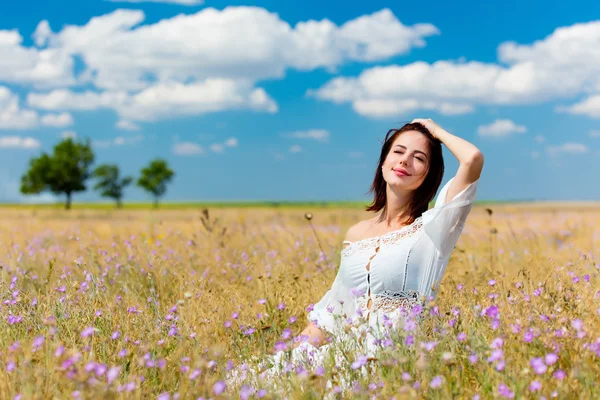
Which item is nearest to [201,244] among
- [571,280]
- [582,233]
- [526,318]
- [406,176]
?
[406,176]

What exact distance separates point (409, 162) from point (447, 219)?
500 millimetres

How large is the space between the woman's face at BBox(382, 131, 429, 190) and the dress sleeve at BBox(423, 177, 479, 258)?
1.01ft

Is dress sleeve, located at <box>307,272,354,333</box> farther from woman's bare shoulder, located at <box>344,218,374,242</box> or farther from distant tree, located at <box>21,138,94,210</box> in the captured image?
distant tree, located at <box>21,138,94,210</box>

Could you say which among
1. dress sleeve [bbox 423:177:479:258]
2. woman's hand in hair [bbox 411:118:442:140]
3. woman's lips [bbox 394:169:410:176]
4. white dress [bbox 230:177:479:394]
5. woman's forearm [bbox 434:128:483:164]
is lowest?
white dress [bbox 230:177:479:394]

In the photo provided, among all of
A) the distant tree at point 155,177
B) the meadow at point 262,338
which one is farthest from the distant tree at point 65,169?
the meadow at point 262,338

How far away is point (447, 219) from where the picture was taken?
3365 mm

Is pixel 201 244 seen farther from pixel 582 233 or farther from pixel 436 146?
pixel 582 233

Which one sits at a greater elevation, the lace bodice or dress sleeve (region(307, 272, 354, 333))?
the lace bodice

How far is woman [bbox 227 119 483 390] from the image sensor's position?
11.0ft

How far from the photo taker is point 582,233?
37.3 ft

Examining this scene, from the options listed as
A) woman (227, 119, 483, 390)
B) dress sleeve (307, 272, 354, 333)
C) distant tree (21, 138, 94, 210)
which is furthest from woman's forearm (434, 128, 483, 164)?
distant tree (21, 138, 94, 210)

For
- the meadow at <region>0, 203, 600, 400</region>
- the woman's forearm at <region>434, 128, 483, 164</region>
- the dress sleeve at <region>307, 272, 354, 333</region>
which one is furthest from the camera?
the dress sleeve at <region>307, 272, 354, 333</region>

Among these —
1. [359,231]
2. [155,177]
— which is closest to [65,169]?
[155,177]

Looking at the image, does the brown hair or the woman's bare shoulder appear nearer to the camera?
the brown hair
